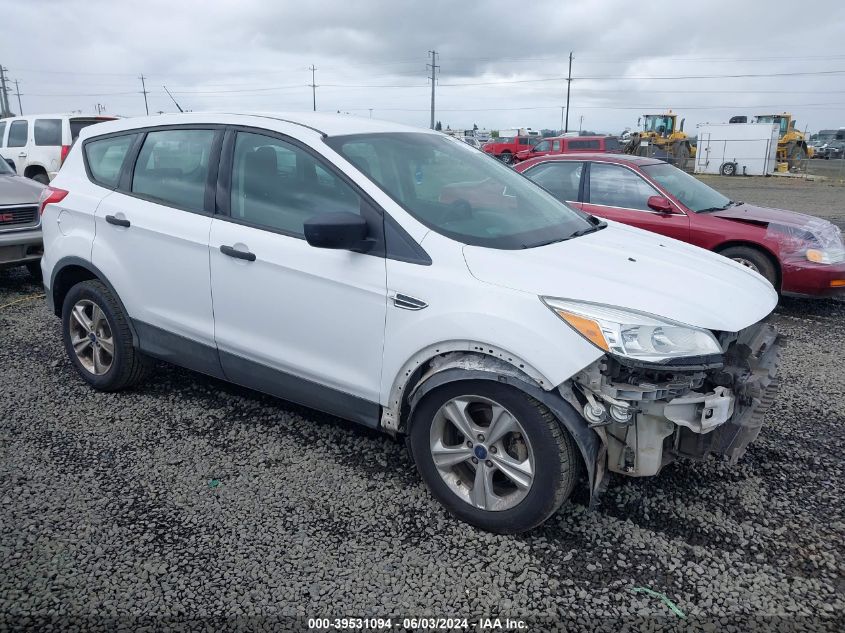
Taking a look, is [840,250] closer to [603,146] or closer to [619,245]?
[619,245]

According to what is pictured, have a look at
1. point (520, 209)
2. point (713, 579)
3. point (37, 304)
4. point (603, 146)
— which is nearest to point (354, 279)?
point (520, 209)

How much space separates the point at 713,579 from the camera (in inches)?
102

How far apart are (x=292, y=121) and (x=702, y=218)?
15.7ft

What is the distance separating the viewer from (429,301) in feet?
9.05

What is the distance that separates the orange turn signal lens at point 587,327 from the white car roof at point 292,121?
1599mm

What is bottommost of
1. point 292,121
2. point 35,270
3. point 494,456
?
point 35,270

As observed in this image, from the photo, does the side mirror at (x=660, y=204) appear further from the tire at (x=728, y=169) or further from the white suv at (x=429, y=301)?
the tire at (x=728, y=169)

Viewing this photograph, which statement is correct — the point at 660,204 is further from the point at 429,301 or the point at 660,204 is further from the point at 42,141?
the point at 42,141

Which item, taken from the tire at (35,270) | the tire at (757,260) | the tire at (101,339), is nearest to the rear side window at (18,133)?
the tire at (35,270)

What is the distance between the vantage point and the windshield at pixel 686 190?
6.84m

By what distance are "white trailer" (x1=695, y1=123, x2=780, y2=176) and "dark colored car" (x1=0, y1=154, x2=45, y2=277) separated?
32.7 m

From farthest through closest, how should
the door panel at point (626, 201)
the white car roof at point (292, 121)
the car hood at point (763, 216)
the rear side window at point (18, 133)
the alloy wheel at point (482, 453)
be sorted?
the rear side window at point (18, 133)
the door panel at point (626, 201)
the car hood at point (763, 216)
the white car roof at point (292, 121)
the alloy wheel at point (482, 453)

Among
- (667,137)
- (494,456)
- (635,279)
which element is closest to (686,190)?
(635,279)

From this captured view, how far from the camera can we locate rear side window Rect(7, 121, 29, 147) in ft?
43.3
